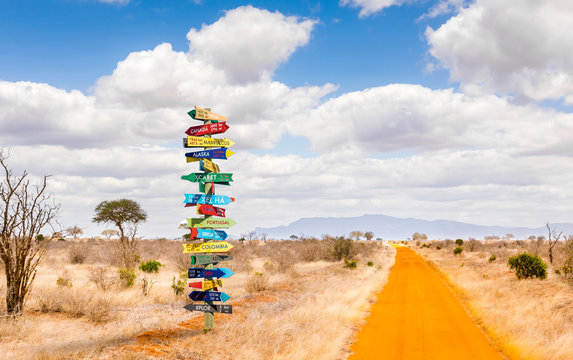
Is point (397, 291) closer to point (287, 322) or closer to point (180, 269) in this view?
point (287, 322)

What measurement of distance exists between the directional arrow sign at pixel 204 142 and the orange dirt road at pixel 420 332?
22.1ft

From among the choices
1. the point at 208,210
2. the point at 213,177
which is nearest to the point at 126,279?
the point at 208,210

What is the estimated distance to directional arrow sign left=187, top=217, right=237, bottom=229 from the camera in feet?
34.6

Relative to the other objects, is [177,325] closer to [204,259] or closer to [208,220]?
[204,259]

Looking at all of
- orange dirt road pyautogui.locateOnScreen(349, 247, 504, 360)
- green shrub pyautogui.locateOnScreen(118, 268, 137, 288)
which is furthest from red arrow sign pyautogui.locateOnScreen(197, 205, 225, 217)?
green shrub pyautogui.locateOnScreen(118, 268, 137, 288)

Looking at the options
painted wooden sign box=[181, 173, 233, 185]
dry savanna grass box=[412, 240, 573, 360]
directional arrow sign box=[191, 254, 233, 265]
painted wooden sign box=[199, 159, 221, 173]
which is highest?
painted wooden sign box=[199, 159, 221, 173]

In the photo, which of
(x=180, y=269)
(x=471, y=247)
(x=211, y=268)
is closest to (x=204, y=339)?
(x=211, y=268)

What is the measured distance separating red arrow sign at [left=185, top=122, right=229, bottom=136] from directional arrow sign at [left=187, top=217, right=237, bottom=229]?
2.47m

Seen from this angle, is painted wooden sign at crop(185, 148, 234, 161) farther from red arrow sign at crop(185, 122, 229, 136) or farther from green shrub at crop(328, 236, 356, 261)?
green shrub at crop(328, 236, 356, 261)

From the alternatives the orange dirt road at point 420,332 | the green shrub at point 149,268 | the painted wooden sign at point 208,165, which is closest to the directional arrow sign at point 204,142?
the painted wooden sign at point 208,165

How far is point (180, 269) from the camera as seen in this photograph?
27359 mm

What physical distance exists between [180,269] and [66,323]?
15.9 m

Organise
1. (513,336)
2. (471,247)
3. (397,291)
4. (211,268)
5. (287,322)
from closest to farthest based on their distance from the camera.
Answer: (211,268) → (513,336) → (287,322) → (397,291) → (471,247)

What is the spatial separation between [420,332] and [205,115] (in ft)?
31.5
